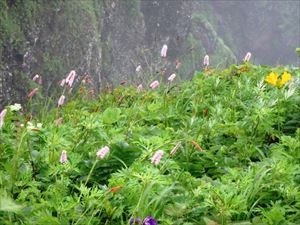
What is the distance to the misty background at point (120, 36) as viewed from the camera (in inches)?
842

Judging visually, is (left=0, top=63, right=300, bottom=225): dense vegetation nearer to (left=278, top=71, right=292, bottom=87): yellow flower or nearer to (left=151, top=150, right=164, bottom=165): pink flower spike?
(left=151, top=150, right=164, bottom=165): pink flower spike

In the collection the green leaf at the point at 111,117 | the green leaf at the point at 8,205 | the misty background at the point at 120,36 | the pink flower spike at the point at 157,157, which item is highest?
the pink flower spike at the point at 157,157

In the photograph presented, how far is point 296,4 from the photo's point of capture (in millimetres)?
67688

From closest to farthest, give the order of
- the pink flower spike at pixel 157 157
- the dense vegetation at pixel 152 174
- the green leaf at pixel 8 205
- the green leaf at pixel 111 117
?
the green leaf at pixel 8 205 → the pink flower spike at pixel 157 157 → the dense vegetation at pixel 152 174 → the green leaf at pixel 111 117

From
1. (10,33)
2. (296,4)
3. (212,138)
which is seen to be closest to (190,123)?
(212,138)

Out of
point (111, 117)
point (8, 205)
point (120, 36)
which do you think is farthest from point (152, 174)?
point (120, 36)

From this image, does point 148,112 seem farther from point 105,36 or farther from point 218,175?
point 105,36

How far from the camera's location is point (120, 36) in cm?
3741

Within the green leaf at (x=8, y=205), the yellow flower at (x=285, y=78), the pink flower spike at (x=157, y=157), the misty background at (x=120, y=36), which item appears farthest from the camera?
the misty background at (x=120, y=36)

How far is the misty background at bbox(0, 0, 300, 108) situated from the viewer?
21.4 metres

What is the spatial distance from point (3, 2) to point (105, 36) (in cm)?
1398

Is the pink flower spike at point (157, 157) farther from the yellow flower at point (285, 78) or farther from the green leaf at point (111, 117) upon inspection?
the yellow flower at point (285, 78)

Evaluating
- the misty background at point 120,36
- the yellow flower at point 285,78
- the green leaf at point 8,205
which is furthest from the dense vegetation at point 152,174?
the misty background at point 120,36

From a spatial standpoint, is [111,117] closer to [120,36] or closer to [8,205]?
[8,205]
